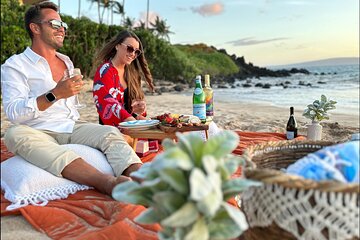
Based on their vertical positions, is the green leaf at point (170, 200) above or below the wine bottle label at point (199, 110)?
below

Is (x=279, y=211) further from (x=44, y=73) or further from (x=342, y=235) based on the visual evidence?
(x=44, y=73)

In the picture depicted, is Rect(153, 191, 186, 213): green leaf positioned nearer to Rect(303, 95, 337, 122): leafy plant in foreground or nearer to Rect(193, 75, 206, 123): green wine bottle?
Rect(193, 75, 206, 123): green wine bottle

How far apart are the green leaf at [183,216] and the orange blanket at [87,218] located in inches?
44.2

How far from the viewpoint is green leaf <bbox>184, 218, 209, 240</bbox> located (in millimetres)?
964

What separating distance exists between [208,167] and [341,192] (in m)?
A: 0.44

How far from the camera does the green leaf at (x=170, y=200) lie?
989mm

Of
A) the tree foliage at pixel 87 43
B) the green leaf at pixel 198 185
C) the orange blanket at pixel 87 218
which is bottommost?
the orange blanket at pixel 87 218

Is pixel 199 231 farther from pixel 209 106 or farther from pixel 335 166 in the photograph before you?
pixel 209 106

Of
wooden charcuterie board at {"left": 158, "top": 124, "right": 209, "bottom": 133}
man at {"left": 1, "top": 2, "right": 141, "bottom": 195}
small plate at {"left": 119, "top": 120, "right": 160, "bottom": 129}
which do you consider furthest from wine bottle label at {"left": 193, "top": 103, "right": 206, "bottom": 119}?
man at {"left": 1, "top": 2, "right": 141, "bottom": 195}

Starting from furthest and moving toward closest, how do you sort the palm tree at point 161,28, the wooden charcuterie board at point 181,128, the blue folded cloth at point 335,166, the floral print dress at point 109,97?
the palm tree at point 161,28 → the floral print dress at point 109,97 → the wooden charcuterie board at point 181,128 → the blue folded cloth at point 335,166

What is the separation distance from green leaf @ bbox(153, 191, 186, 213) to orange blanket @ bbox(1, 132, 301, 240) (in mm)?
1087

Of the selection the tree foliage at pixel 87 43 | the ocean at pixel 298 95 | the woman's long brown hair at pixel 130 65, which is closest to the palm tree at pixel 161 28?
the tree foliage at pixel 87 43

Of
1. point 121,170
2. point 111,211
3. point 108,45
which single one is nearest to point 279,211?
point 111,211

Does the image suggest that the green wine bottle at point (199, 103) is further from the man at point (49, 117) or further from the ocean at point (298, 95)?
the ocean at point (298, 95)
